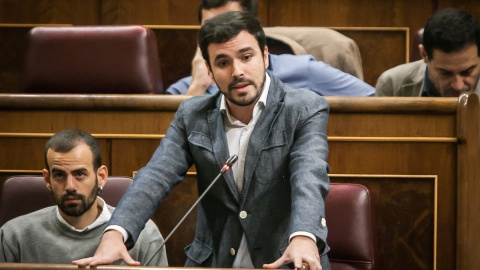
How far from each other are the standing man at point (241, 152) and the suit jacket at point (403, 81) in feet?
1.61

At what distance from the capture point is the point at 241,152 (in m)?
0.96

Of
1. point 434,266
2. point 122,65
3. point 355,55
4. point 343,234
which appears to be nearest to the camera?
point 343,234

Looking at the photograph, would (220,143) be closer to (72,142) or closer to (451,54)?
(72,142)

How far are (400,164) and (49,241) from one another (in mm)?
504

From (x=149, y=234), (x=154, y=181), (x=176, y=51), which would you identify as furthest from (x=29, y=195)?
(x=176, y=51)

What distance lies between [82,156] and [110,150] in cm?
14

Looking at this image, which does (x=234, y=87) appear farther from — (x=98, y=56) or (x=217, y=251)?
(x=98, y=56)

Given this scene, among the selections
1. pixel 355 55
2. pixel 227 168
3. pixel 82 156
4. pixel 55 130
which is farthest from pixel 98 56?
pixel 227 168

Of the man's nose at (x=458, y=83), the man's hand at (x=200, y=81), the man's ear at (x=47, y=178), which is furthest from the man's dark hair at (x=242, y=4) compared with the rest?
the man's ear at (x=47, y=178)

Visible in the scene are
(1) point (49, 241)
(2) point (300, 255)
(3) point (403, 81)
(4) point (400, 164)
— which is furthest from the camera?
(3) point (403, 81)

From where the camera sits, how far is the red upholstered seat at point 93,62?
1.43 m

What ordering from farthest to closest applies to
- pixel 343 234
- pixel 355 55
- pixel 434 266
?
pixel 355 55
pixel 434 266
pixel 343 234

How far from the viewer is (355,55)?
1.66 metres

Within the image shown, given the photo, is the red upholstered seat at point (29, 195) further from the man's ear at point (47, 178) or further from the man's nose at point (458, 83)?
the man's nose at point (458, 83)
